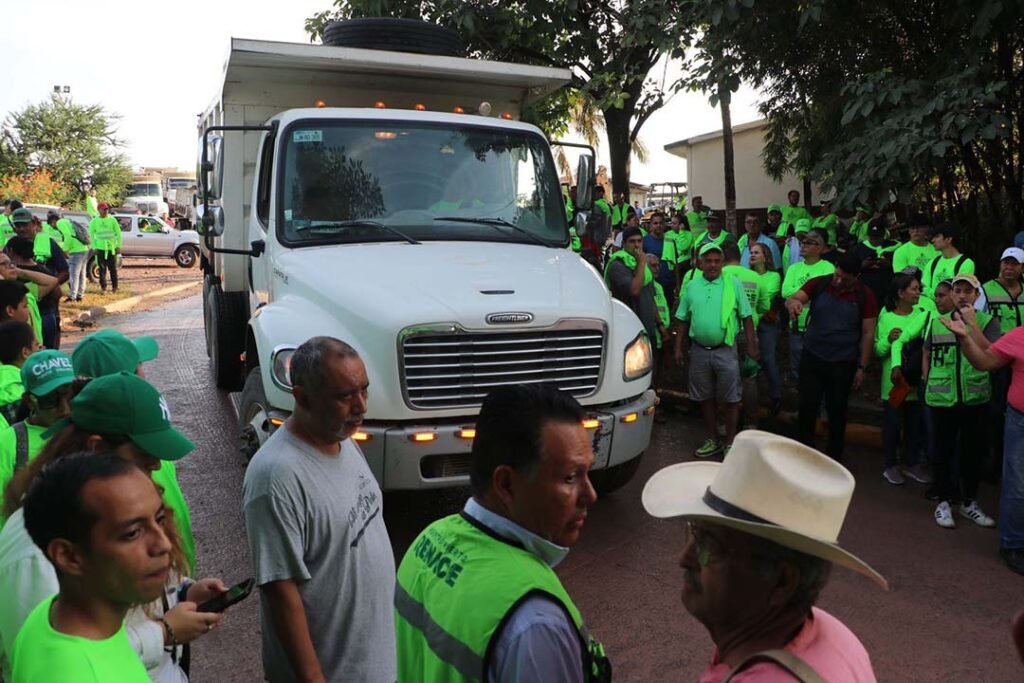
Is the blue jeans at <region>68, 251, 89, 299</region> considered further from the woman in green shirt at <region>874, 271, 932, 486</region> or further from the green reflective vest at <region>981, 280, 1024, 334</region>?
the green reflective vest at <region>981, 280, 1024, 334</region>

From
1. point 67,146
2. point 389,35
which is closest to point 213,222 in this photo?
point 389,35

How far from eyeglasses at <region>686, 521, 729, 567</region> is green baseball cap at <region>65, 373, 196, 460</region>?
58.0 inches

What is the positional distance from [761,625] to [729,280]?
6.18m

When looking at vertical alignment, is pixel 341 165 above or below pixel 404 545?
above

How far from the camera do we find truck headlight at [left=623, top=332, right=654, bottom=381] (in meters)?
5.58

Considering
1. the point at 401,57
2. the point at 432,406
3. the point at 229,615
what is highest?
the point at 401,57

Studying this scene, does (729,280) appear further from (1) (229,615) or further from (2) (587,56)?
(2) (587,56)

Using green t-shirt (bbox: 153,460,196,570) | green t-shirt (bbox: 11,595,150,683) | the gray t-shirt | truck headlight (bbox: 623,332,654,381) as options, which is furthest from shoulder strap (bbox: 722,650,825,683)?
truck headlight (bbox: 623,332,654,381)

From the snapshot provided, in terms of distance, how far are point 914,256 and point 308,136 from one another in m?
6.41

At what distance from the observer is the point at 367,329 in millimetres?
4984

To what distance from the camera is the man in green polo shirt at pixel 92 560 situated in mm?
1664

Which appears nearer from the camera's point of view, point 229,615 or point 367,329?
point 229,615

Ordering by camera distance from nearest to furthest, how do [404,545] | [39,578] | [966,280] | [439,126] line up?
1. [39,578]
2. [404,545]
3. [966,280]
4. [439,126]

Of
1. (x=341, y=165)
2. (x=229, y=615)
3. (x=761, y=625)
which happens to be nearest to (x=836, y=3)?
(x=341, y=165)
